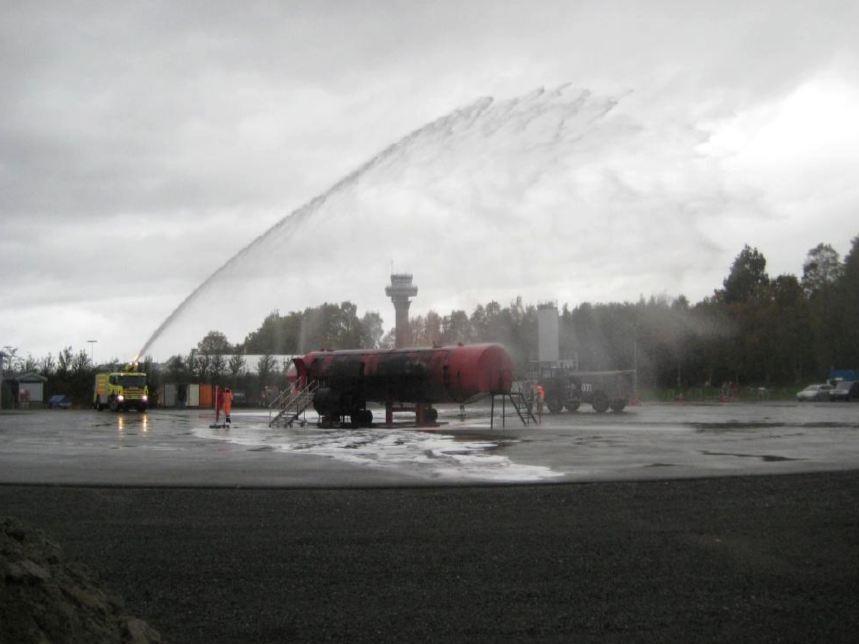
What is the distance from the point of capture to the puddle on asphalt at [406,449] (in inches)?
633

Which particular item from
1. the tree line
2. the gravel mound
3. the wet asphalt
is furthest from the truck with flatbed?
the gravel mound

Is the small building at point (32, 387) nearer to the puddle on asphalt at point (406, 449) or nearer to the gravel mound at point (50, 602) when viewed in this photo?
the puddle on asphalt at point (406, 449)

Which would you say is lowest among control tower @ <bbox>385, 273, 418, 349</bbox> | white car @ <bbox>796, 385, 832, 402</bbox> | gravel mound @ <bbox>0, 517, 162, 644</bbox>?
white car @ <bbox>796, 385, 832, 402</bbox>

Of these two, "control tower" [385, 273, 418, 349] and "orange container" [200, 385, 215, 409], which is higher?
"control tower" [385, 273, 418, 349]

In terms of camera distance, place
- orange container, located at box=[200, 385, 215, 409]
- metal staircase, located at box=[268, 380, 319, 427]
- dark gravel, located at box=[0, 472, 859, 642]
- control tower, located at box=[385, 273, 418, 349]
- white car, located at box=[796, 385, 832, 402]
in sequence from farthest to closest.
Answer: control tower, located at box=[385, 273, 418, 349] → white car, located at box=[796, 385, 832, 402] → orange container, located at box=[200, 385, 215, 409] → metal staircase, located at box=[268, 380, 319, 427] → dark gravel, located at box=[0, 472, 859, 642]

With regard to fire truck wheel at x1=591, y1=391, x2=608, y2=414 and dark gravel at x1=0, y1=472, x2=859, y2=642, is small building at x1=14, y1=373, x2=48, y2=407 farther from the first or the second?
dark gravel at x1=0, y1=472, x2=859, y2=642

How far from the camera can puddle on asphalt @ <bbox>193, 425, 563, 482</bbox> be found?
1608cm

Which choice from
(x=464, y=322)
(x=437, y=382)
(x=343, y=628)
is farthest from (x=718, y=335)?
(x=343, y=628)

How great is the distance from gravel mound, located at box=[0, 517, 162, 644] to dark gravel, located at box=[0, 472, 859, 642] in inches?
51.3

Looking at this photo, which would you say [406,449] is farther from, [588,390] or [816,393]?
[816,393]

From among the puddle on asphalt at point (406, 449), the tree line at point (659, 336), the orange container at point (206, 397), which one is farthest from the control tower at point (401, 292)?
the puddle on asphalt at point (406, 449)

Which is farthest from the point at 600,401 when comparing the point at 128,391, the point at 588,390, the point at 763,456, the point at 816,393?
the point at 763,456

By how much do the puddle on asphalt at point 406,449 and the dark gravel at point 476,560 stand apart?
9.90 ft

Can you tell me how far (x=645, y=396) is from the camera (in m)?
92.1
